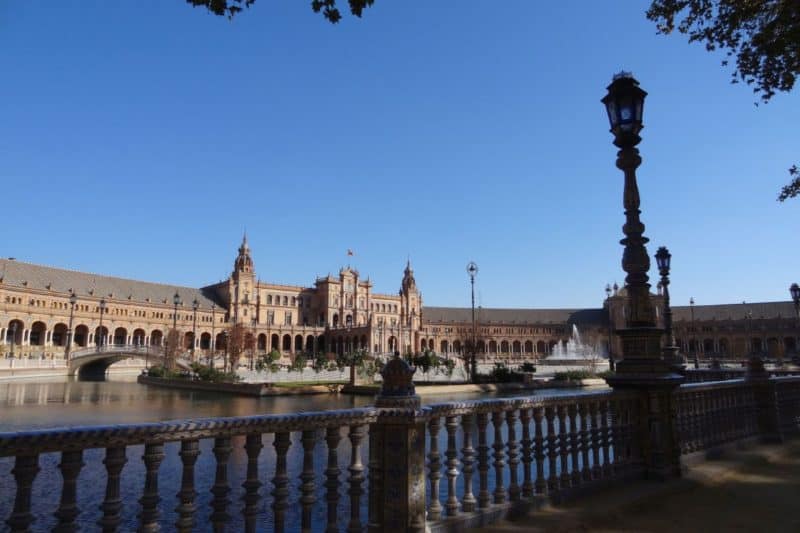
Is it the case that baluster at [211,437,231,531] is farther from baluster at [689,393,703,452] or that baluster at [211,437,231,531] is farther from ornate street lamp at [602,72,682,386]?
baluster at [689,393,703,452]

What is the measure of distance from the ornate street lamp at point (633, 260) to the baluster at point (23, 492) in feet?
20.5

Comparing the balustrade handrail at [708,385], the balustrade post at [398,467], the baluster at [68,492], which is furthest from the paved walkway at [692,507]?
the baluster at [68,492]

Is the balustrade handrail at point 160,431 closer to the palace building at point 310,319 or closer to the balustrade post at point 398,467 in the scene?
the balustrade post at point 398,467

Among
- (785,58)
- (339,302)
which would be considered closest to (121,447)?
(785,58)

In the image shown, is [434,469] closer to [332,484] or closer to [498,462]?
[498,462]

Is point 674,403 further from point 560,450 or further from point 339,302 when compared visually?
point 339,302

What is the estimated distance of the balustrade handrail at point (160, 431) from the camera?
270cm

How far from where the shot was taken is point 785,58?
29.7 ft

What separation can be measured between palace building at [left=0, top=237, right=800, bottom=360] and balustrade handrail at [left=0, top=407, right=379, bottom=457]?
213 feet

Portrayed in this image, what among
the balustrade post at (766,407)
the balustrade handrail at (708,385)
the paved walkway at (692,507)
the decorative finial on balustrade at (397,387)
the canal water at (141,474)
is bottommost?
the canal water at (141,474)

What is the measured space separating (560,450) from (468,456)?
4.57 feet

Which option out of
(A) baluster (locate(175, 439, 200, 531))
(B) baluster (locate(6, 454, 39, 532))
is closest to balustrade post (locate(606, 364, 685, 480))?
(A) baluster (locate(175, 439, 200, 531))

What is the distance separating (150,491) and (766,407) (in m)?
10.6

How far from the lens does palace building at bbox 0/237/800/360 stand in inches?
2867
